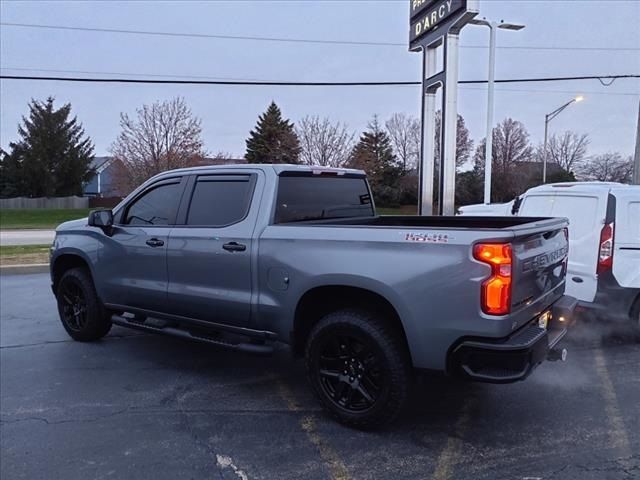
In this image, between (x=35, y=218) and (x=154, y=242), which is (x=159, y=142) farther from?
(x=154, y=242)

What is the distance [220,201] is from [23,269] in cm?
910

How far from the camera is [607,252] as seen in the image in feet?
18.2

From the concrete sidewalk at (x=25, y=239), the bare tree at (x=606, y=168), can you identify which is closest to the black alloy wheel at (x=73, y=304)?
the concrete sidewalk at (x=25, y=239)

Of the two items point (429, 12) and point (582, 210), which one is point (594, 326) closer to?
point (582, 210)

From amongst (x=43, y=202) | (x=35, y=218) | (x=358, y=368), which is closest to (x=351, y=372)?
(x=358, y=368)

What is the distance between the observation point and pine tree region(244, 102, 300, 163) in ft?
121

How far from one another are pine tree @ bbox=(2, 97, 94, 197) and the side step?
52.3 meters

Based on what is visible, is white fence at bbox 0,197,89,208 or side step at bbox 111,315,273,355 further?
white fence at bbox 0,197,89,208

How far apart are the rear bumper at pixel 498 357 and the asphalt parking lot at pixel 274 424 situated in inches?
21.9

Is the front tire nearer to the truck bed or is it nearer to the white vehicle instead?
the truck bed

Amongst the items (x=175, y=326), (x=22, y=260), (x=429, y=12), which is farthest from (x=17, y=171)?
(x=175, y=326)

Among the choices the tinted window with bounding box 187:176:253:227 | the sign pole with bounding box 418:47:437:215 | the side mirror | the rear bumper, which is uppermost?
the sign pole with bounding box 418:47:437:215

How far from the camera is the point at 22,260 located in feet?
40.5

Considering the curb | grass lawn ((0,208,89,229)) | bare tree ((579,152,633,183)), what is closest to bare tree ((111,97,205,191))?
grass lawn ((0,208,89,229))
